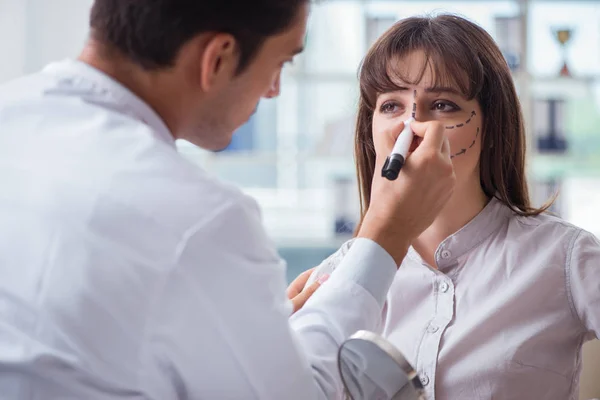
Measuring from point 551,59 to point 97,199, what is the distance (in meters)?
3.51

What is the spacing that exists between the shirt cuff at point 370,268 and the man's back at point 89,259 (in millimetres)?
235

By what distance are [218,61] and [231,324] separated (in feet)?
0.98

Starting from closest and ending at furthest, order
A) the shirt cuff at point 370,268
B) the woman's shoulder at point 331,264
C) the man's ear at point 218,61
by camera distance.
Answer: the man's ear at point 218,61 < the shirt cuff at point 370,268 < the woman's shoulder at point 331,264

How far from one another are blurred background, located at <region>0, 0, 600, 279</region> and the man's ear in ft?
8.99

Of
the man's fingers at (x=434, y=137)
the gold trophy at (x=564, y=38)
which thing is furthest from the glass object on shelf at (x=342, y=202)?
the man's fingers at (x=434, y=137)

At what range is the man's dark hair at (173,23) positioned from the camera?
85 centimetres

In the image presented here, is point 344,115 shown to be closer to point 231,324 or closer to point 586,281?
point 586,281

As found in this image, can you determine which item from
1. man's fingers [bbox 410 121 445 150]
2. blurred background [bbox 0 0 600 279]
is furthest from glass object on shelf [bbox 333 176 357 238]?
man's fingers [bbox 410 121 445 150]

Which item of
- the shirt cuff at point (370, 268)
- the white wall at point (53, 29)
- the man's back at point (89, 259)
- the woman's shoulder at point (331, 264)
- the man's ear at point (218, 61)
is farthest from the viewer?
the white wall at point (53, 29)

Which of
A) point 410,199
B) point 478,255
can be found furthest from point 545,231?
point 410,199

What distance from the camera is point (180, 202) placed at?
798 mm

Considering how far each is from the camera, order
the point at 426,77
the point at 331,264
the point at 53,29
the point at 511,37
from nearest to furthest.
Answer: the point at 426,77 → the point at 331,264 → the point at 511,37 → the point at 53,29

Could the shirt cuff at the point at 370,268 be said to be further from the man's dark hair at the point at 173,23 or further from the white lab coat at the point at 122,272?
the man's dark hair at the point at 173,23

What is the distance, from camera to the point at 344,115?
12.7 feet
